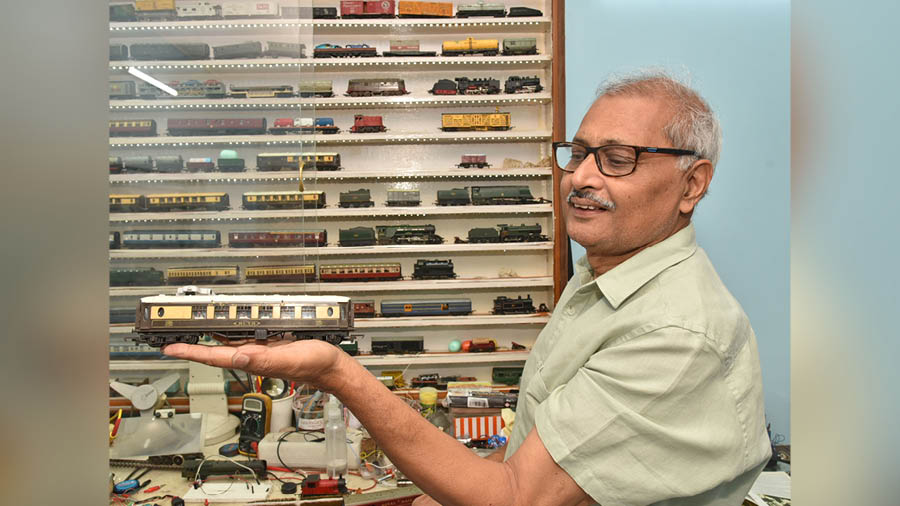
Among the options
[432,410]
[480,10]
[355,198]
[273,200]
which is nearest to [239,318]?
[432,410]

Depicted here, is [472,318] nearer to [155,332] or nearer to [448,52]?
[448,52]

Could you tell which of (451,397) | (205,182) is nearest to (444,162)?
(205,182)

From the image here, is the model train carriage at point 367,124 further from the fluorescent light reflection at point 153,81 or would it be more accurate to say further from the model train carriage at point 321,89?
the fluorescent light reflection at point 153,81

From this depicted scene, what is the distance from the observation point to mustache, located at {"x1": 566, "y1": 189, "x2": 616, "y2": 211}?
159 centimetres

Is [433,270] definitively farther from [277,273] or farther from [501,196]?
[277,273]

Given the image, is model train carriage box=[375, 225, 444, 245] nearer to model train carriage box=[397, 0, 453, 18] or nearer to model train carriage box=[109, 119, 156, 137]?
model train carriage box=[397, 0, 453, 18]

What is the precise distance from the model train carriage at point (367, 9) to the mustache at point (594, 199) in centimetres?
547

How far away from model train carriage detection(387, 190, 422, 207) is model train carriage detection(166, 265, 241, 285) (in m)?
2.72

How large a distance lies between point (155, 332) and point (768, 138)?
3.34 metres

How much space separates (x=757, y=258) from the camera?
3.32 m

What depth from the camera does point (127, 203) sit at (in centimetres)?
369

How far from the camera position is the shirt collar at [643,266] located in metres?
1.46

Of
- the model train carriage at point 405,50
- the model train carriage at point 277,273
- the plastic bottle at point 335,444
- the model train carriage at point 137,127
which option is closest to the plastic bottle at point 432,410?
the plastic bottle at point 335,444

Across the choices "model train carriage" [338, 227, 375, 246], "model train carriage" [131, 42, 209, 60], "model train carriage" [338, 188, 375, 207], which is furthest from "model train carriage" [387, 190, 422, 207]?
"model train carriage" [131, 42, 209, 60]
